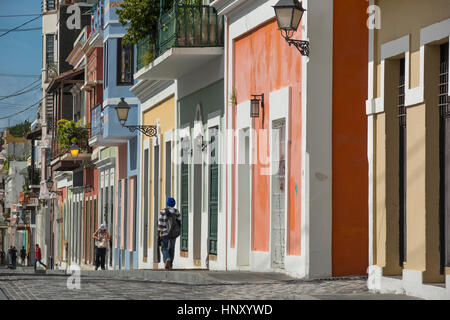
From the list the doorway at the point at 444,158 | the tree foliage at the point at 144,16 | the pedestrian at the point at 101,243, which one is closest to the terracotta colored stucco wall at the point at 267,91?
the doorway at the point at 444,158

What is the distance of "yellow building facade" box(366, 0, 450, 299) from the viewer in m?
12.8

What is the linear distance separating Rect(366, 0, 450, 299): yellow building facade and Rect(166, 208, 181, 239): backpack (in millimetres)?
8513

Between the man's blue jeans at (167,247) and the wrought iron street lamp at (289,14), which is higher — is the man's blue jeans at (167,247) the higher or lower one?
the lower one

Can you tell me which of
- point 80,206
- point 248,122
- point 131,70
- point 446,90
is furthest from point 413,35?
point 80,206

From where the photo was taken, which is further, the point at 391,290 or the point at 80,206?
the point at 80,206

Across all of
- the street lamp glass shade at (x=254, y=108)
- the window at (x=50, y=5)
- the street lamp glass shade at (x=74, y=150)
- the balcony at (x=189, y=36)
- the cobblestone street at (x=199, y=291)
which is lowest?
the cobblestone street at (x=199, y=291)

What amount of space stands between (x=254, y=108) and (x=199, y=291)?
4.99 metres

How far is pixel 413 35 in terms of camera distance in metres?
13.4

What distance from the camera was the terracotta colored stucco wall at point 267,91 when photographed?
17.4 meters

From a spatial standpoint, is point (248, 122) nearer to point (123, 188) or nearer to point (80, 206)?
point (123, 188)

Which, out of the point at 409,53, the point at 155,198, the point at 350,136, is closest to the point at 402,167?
the point at 409,53

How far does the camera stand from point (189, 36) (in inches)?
913

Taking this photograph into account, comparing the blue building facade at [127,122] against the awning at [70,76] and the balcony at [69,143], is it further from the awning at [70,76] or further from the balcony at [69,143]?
the awning at [70,76]
